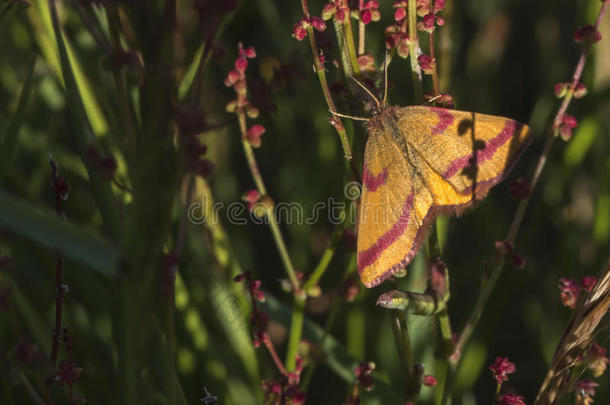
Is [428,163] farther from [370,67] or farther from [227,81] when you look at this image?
[227,81]

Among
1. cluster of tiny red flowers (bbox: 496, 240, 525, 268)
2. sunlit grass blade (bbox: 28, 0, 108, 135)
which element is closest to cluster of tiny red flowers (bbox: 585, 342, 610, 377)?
cluster of tiny red flowers (bbox: 496, 240, 525, 268)

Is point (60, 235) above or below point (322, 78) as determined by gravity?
below

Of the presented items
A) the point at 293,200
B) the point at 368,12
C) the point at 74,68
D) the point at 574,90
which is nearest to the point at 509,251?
the point at 574,90

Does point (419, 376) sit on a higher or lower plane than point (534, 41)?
lower

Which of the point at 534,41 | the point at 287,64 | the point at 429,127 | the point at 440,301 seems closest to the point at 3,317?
the point at 287,64

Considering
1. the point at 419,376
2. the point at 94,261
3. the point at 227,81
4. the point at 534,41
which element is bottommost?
the point at 419,376

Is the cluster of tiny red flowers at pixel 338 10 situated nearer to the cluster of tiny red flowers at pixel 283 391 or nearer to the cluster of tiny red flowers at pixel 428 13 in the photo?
the cluster of tiny red flowers at pixel 428 13

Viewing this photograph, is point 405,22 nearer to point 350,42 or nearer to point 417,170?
point 350,42
